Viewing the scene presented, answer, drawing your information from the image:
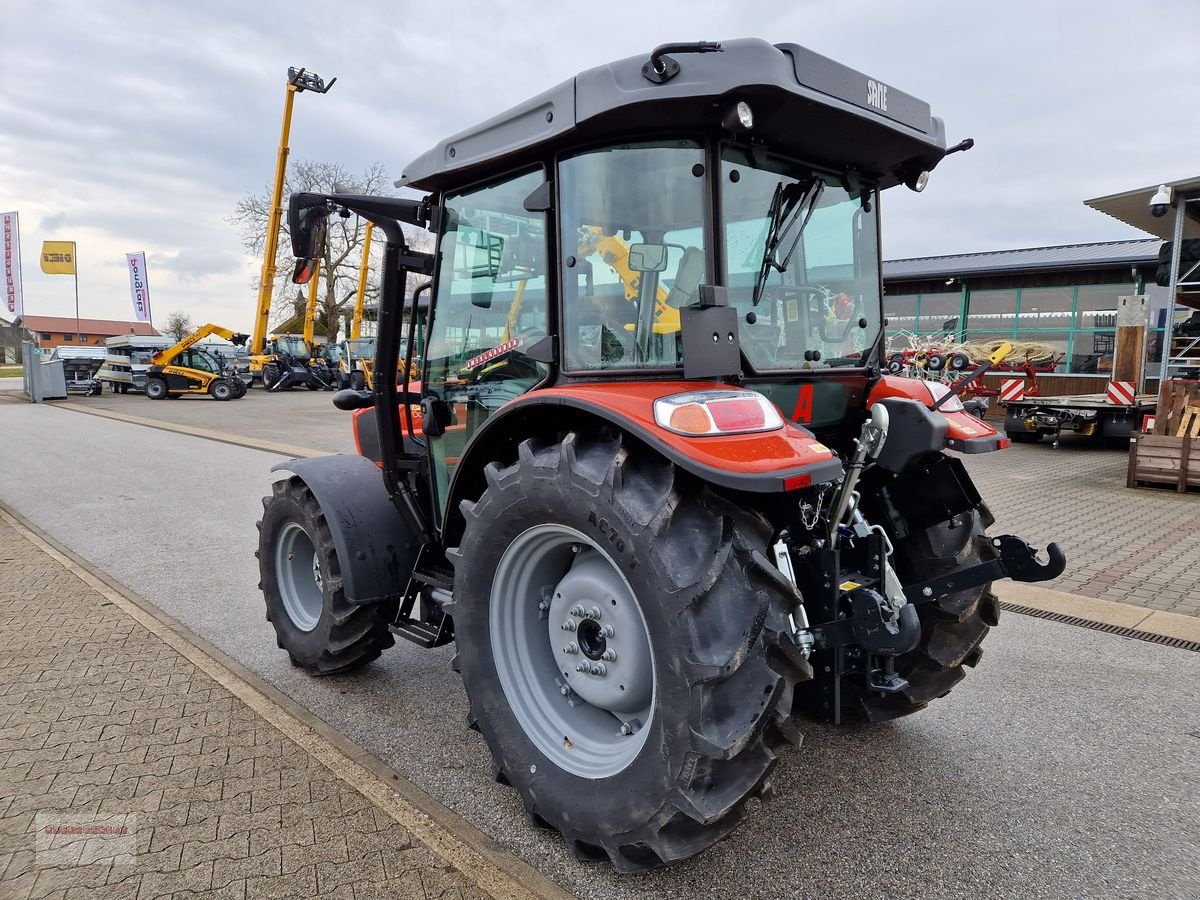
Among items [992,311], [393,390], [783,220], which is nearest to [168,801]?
[393,390]

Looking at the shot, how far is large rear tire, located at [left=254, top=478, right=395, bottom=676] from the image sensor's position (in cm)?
353

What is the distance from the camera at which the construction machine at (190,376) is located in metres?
27.4

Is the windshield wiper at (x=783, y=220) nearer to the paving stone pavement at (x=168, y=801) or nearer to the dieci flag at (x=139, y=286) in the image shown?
the paving stone pavement at (x=168, y=801)

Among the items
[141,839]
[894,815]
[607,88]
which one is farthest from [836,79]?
[141,839]

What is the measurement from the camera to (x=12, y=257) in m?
33.2

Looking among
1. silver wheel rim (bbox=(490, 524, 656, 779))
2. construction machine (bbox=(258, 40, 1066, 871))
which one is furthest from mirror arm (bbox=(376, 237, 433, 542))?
silver wheel rim (bbox=(490, 524, 656, 779))

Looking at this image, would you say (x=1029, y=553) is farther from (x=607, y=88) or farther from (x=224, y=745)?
(x=224, y=745)

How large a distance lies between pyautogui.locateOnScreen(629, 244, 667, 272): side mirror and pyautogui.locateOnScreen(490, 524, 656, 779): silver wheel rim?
33.9 inches

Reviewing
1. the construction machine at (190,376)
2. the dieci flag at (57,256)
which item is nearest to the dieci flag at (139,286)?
the dieci flag at (57,256)

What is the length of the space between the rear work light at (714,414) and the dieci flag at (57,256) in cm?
4580

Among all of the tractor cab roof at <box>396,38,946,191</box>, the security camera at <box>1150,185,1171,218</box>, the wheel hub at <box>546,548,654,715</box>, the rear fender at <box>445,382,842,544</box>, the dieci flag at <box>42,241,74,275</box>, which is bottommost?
the wheel hub at <box>546,548,654,715</box>

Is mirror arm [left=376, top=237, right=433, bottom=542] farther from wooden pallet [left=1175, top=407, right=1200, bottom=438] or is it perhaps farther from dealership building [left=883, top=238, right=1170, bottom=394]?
dealership building [left=883, top=238, right=1170, bottom=394]

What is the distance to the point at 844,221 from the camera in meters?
2.95

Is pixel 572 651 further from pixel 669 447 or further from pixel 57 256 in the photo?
pixel 57 256
